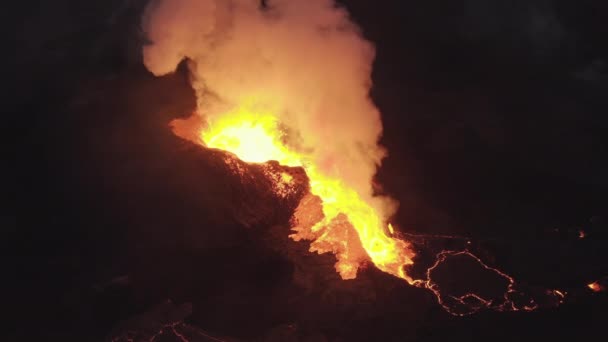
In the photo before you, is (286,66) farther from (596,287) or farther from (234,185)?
(596,287)

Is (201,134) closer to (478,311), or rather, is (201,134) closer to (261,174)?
(261,174)

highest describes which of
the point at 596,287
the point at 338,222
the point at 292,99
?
the point at 292,99

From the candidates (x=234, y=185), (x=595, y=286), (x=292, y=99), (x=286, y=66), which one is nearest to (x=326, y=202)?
(x=234, y=185)

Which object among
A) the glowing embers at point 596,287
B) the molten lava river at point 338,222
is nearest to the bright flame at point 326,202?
the molten lava river at point 338,222

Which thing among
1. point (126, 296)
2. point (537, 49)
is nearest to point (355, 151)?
point (126, 296)

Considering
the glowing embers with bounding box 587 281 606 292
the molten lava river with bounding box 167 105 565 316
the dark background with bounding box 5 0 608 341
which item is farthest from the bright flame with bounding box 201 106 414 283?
the glowing embers with bounding box 587 281 606 292

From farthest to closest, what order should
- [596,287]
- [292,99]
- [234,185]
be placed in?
[292,99], [234,185], [596,287]

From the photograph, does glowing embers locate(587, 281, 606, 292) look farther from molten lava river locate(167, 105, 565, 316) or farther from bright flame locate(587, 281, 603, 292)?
molten lava river locate(167, 105, 565, 316)

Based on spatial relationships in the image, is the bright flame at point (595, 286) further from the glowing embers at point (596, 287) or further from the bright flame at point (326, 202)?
the bright flame at point (326, 202)
